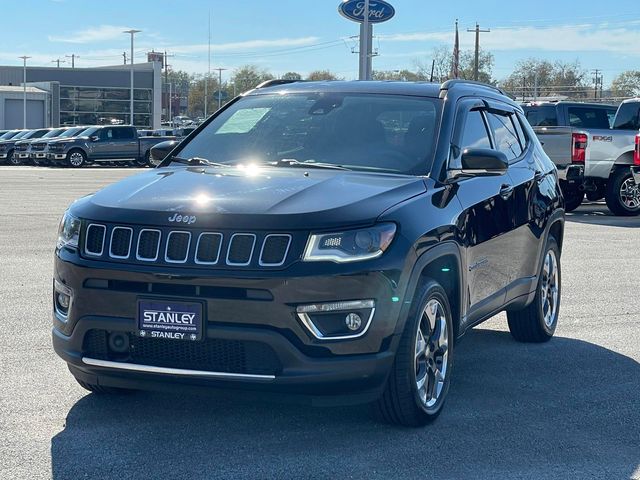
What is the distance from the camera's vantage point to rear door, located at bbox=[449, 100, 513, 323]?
5727mm

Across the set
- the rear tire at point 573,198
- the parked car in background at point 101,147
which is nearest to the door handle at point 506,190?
the rear tire at point 573,198

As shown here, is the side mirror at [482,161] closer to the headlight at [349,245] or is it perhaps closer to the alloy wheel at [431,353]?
the alloy wheel at [431,353]

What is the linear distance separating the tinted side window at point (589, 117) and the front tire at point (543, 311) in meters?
11.7

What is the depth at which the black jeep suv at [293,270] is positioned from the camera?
448cm

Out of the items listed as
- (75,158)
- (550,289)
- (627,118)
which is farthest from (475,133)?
(75,158)

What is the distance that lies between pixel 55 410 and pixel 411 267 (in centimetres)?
207

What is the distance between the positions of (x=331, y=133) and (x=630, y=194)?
13.8 meters

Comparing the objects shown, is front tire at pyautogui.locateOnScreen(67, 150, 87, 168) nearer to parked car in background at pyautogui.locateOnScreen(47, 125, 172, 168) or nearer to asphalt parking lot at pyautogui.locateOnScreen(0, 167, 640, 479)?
parked car in background at pyautogui.locateOnScreen(47, 125, 172, 168)

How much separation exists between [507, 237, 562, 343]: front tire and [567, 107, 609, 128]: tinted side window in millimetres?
11670

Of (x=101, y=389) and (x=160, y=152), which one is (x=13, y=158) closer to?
(x=160, y=152)

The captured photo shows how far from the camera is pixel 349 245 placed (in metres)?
4.57

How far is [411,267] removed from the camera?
4766 mm

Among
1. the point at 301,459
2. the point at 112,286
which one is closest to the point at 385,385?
the point at 301,459

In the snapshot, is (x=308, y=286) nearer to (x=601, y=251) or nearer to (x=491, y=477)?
(x=491, y=477)
